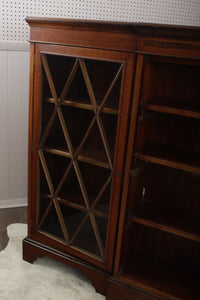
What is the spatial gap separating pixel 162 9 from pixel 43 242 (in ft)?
6.19

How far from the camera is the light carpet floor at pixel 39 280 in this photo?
→ 1.97 m

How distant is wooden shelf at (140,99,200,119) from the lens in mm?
1567

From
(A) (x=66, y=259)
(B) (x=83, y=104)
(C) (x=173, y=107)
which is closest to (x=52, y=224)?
(A) (x=66, y=259)

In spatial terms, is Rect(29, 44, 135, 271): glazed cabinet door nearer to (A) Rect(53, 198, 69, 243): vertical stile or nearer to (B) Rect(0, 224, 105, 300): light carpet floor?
(A) Rect(53, 198, 69, 243): vertical stile

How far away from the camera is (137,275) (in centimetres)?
194

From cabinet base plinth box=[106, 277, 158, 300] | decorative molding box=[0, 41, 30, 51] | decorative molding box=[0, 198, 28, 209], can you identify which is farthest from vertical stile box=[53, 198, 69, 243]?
decorative molding box=[0, 41, 30, 51]

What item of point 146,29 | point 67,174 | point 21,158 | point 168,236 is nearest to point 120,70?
point 146,29

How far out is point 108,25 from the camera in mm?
1617

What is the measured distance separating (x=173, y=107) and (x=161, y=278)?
98 cm

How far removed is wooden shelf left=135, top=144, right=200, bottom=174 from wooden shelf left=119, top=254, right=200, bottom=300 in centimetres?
70

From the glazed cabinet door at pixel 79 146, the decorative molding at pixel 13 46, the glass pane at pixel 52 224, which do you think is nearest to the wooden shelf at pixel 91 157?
the glazed cabinet door at pixel 79 146

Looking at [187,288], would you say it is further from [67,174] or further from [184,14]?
[184,14]

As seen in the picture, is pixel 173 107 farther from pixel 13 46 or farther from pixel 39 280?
pixel 13 46

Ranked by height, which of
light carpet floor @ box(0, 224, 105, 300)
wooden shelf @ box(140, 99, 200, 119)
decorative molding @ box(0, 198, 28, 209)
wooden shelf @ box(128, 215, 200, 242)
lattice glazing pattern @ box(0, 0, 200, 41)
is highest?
lattice glazing pattern @ box(0, 0, 200, 41)
